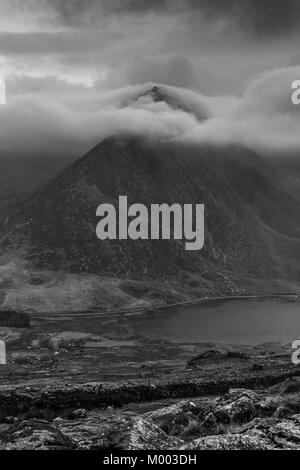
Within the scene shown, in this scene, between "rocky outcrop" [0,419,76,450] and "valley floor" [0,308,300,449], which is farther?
"valley floor" [0,308,300,449]

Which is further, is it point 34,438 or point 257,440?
point 34,438

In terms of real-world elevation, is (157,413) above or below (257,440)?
below

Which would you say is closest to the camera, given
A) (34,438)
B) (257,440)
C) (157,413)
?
(257,440)

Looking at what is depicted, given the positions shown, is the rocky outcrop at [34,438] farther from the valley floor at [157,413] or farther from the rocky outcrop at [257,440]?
the rocky outcrop at [257,440]

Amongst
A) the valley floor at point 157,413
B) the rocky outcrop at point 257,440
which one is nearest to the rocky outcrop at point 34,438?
the valley floor at point 157,413

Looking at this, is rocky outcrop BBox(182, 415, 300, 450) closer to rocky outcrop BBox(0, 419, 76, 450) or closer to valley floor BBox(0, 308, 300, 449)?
valley floor BBox(0, 308, 300, 449)

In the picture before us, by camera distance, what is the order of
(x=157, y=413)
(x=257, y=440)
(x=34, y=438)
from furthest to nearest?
(x=157, y=413), (x=34, y=438), (x=257, y=440)

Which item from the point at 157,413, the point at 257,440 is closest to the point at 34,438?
the point at 257,440

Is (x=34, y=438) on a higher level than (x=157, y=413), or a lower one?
higher

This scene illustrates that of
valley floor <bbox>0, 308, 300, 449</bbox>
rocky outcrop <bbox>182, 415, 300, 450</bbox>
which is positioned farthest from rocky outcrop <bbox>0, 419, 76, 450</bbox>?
rocky outcrop <bbox>182, 415, 300, 450</bbox>

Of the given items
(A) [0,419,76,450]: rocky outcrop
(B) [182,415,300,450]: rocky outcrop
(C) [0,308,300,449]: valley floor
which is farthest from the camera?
(C) [0,308,300,449]: valley floor

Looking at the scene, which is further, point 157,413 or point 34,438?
point 157,413

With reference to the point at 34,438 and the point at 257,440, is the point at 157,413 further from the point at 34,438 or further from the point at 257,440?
the point at 34,438
